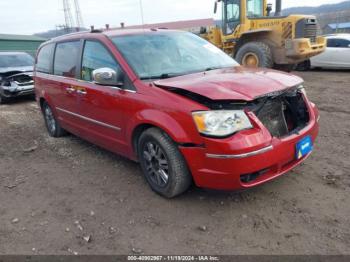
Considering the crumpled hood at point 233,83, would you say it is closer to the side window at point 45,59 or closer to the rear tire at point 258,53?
the side window at point 45,59

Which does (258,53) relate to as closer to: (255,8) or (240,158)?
(255,8)

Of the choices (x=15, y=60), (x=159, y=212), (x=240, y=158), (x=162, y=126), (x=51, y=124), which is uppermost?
(x=15, y=60)

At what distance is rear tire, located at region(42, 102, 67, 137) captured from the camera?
5777 mm

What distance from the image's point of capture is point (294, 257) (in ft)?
8.25

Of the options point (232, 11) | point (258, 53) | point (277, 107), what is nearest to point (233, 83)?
point (277, 107)

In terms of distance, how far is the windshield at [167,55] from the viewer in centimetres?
365

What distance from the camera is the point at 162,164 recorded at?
3.35 m

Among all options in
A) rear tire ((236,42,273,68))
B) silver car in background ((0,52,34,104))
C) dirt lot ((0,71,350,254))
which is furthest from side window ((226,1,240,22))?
dirt lot ((0,71,350,254))

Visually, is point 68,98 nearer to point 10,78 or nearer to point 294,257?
point 294,257

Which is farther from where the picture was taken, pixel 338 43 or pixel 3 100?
pixel 338 43

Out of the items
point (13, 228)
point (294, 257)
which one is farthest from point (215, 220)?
point (13, 228)

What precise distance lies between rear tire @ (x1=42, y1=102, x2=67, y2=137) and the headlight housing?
3.60 metres

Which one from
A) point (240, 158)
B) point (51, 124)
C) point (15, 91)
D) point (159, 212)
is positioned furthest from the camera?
point (15, 91)

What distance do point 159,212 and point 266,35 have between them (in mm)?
8990
